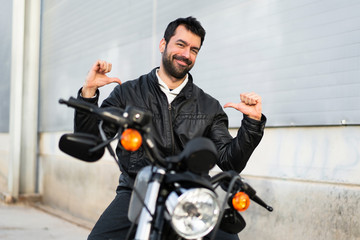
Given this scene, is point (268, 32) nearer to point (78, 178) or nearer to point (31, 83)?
point (78, 178)

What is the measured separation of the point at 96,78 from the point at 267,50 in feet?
7.37

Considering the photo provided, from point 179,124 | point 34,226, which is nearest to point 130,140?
point 179,124

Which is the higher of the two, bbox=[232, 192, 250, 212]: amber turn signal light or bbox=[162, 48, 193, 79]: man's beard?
bbox=[162, 48, 193, 79]: man's beard

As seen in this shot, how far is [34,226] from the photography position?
6605 mm

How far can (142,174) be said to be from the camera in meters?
1.74

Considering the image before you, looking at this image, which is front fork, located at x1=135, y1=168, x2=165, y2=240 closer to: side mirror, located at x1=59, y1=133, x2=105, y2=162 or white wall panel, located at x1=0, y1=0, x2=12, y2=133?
side mirror, located at x1=59, y1=133, x2=105, y2=162

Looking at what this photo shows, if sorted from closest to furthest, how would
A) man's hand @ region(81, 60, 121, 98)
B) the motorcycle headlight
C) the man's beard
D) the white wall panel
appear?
the motorcycle headlight, man's hand @ region(81, 60, 121, 98), the man's beard, the white wall panel

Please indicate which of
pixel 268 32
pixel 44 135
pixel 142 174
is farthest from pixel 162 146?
pixel 44 135

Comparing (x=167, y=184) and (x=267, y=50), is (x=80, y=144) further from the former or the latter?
(x=267, y=50)

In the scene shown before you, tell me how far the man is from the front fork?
2.47 ft

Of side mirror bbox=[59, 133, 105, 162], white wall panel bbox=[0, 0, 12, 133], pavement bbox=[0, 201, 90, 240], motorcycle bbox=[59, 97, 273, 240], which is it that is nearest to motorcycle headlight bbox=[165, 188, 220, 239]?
motorcycle bbox=[59, 97, 273, 240]

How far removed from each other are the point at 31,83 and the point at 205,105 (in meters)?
6.50

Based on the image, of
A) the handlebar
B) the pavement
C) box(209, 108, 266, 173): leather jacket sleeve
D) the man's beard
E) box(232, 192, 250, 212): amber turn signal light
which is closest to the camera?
the handlebar

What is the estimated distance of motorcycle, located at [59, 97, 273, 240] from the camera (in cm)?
157
